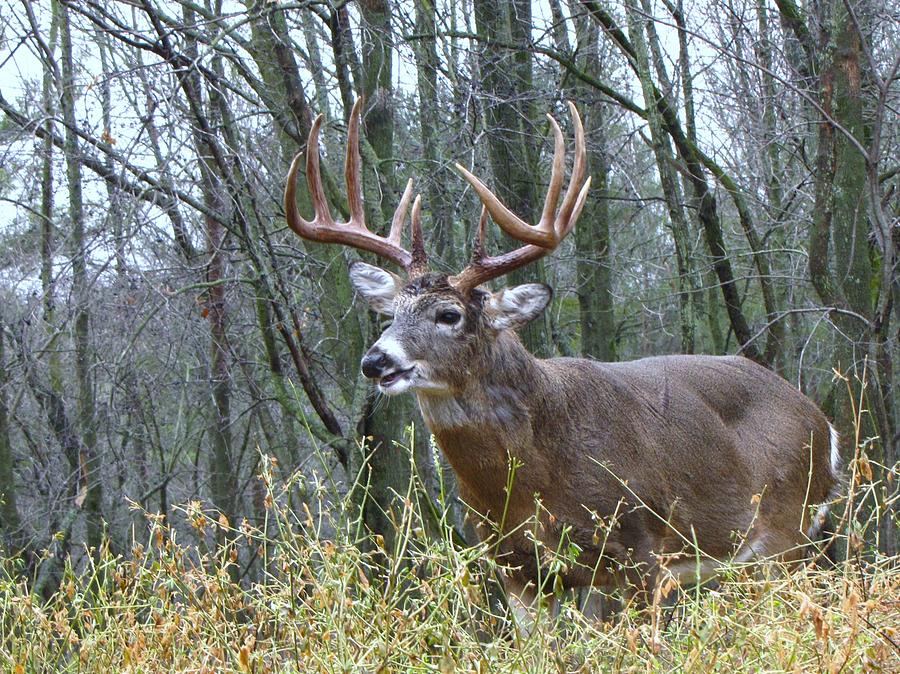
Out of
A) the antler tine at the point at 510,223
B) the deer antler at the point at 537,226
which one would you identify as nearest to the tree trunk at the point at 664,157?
the deer antler at the point at 537,226

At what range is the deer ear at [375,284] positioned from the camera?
7082 mm

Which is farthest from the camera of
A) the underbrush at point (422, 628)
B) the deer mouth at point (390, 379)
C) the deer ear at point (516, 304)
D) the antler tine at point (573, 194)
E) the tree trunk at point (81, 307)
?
the tree trunk at point (81, 307)

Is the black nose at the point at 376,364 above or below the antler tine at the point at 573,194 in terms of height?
below

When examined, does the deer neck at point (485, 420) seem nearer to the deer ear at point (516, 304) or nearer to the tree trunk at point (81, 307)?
the deer ear at point (516, 304)

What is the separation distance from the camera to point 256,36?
10.5 meters

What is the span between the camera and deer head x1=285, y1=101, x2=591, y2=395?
6.22 metres

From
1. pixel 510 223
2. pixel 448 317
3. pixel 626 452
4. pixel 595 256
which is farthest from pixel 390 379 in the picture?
pixel 595 256

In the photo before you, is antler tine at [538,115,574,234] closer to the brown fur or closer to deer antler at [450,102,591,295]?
deer antler at [450,102,591,295]

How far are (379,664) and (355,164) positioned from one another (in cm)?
430

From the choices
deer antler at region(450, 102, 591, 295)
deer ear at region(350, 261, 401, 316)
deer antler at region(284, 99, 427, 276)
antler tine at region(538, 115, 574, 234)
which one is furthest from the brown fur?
antler tine at region(538, 115, 574, 234)

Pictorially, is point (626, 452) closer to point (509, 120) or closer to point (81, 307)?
point (509, 120)

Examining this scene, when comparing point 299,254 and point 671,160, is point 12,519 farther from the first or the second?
point 671,160

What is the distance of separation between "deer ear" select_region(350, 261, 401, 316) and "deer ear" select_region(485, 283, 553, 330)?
2.31 feet

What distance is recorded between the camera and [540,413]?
652 cm
